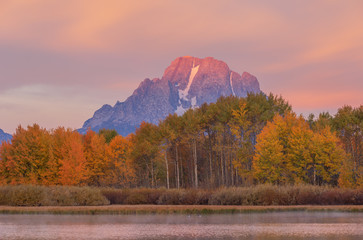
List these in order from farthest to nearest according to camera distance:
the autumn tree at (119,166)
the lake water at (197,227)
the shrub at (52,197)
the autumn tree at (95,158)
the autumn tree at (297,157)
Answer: the autumn tree at (119,166)
the autumn tree at (95,158)
the autumn tree at (297,157)
the shrub at (52,197)
the lake water at (197,227)

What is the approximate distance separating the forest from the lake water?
2731 centimetres

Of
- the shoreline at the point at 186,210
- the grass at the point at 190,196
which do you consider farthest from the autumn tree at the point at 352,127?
the shoreline at the point at 186,210

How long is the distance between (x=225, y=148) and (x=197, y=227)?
49158 mm

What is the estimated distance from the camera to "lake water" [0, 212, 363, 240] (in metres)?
21.8

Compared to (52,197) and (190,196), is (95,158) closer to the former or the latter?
(52,197)

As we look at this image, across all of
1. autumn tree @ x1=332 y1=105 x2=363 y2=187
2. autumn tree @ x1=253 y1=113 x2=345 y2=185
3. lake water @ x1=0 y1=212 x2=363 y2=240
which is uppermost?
autumn tree @ x1=332 y1=105 x2=363 y2=187

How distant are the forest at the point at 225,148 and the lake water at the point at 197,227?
89.6ft

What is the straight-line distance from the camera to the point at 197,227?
83.9 ft

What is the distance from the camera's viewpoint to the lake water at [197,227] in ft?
71.5

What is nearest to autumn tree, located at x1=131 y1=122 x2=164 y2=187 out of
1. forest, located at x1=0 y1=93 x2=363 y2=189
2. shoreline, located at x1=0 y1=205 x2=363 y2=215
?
forest, located at x1=0 y1=93 x2=363 y2=189

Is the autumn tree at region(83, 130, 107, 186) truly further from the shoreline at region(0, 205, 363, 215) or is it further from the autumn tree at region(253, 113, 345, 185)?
the shoreline at region(0, 205, 363, 215)

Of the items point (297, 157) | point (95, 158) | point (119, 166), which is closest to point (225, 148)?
point (297, 157)

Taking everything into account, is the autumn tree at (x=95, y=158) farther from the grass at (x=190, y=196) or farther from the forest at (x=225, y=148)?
the grass at (x=190, y=196)

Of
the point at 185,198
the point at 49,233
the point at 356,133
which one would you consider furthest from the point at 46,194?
the point at 356,133
